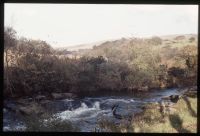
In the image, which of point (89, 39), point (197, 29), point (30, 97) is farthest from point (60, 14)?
point (197, 29)

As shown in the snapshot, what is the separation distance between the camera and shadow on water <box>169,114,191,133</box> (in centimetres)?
893

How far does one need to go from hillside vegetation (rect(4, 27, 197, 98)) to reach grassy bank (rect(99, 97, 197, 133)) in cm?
30

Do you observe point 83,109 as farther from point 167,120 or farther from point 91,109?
point 167,120

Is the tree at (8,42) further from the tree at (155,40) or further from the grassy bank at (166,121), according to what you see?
the tree at (155,40)

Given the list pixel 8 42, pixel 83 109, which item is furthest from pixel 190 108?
pixel 8 42

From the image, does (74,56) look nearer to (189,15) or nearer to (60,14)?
(60,14)

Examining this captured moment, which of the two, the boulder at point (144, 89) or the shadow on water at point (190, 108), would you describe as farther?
the boulder at point (144, 89)

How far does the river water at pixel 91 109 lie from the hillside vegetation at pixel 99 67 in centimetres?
12

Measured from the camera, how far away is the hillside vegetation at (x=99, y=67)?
8977 millimetres

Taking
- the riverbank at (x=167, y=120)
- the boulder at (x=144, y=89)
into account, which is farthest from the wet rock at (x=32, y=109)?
the boulder at (x=144, y=89)

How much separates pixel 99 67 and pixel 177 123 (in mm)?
1267

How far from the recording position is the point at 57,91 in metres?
9.01

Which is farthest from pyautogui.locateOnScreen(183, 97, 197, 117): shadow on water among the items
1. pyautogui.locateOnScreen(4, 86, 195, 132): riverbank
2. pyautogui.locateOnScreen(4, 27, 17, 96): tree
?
pyautogui.locateOnScreen(4, 27, 17, 96): tree

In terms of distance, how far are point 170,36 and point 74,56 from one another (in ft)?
4.26
